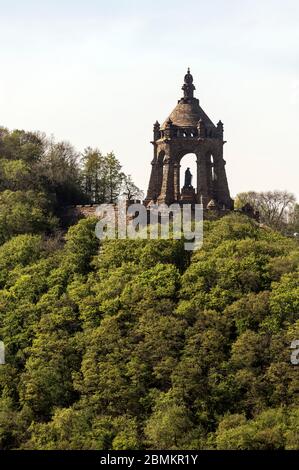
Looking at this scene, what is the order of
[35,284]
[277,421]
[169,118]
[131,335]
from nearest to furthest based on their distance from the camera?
[277,421]
[131,335]
[35,284]
[169,118]

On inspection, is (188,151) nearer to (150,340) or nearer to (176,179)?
(176,179)

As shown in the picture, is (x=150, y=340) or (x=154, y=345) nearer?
(x=154, y=345)

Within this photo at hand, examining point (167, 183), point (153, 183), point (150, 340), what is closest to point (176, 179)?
point (167, 183)

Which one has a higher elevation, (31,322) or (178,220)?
(178,220)

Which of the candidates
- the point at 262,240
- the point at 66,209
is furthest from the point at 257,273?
the point at 66,209

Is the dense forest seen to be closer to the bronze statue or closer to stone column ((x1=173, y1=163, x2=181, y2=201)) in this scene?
stone column ((x1=173, y1=163, x2=181, y2=201))

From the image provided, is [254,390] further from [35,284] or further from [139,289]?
[35,284]

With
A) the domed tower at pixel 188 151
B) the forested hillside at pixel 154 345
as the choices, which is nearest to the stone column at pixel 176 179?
the domed tower at pixel 188 151
